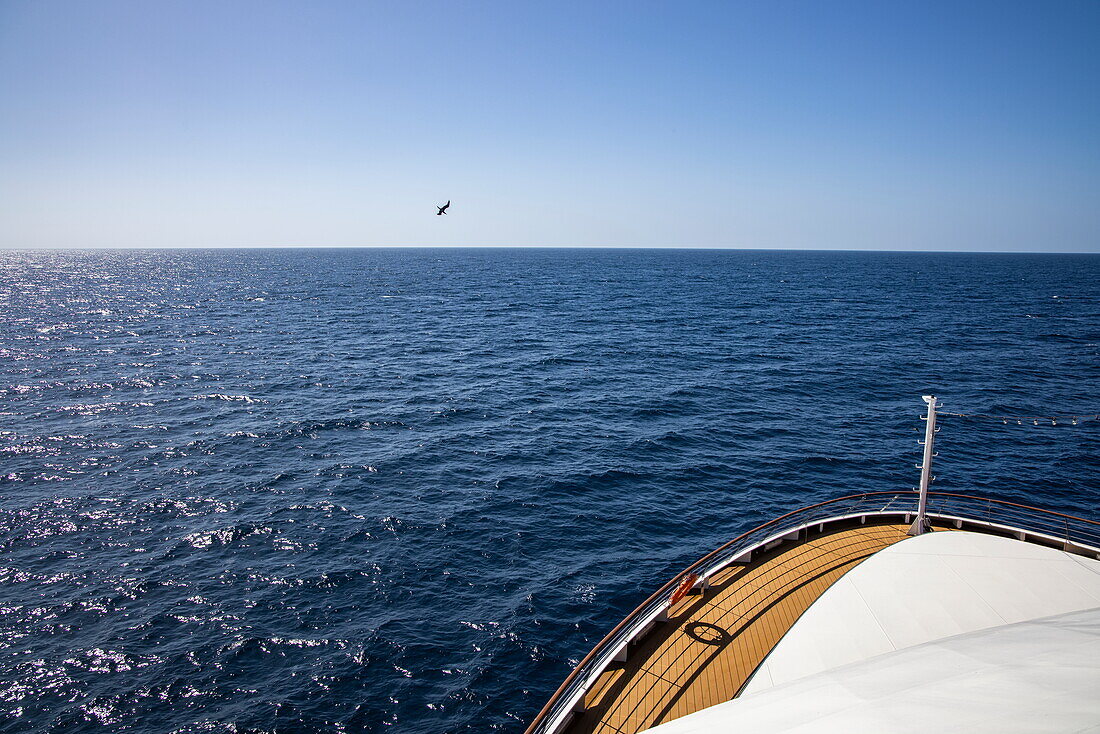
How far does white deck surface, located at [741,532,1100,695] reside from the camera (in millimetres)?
13805

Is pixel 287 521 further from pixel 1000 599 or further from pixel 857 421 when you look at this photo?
pixel 857 421

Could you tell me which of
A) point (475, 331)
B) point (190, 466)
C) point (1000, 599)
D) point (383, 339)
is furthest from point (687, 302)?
point (1000, 599)

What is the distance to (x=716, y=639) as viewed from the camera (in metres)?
15.9

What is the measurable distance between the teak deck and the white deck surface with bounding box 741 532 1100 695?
1.27 m

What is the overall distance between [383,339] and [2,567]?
53870mm

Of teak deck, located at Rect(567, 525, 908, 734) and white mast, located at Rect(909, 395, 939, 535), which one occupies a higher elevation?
white mast, located at Rect(909, 395, 939, 535)

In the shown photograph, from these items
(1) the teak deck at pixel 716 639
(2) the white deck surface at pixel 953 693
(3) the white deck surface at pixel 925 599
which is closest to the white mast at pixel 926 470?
(1) the teak deck at pixel 716 639

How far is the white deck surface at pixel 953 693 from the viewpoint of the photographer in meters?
6.88

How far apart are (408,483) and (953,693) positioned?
104 feet

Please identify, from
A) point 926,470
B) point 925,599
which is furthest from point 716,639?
point 926,470

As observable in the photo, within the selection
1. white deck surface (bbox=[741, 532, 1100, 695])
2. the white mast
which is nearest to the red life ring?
white deck surface (bbox=[741, 532, 1100, 695])

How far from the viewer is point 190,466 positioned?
37.8 metres

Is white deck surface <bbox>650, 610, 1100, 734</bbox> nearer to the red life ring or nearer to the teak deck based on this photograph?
the teak deck

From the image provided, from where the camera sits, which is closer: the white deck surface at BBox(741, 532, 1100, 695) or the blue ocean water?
the white deck surface at BBox(741, 532, 1100, 695)
